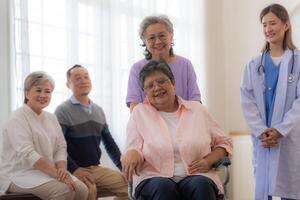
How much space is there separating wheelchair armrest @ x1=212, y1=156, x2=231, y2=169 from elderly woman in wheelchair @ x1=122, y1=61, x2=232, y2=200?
0.02 meters

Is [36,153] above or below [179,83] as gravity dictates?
below

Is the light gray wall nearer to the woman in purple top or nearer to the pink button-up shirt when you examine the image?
the woman in purple top

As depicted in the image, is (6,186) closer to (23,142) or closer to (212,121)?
(23,142)

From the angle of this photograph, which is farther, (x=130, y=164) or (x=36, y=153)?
(x=36, y=153)

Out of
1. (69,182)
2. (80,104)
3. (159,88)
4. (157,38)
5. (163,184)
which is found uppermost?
(157,38)

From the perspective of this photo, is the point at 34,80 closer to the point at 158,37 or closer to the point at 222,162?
the point at 158,37

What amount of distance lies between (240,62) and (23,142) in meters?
3.03

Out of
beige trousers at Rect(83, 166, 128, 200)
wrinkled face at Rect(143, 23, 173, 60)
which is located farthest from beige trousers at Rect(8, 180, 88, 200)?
wrinkled face at Rect(143, 23, 173, 60)

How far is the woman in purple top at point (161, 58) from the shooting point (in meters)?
2.38

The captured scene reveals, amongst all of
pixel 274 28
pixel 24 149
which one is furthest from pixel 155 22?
pixel 24 149

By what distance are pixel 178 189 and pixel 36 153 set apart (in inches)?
32.3

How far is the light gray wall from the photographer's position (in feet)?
8.54

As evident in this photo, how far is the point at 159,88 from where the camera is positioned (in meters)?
2.08

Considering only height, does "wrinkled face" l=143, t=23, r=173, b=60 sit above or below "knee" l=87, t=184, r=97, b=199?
above
